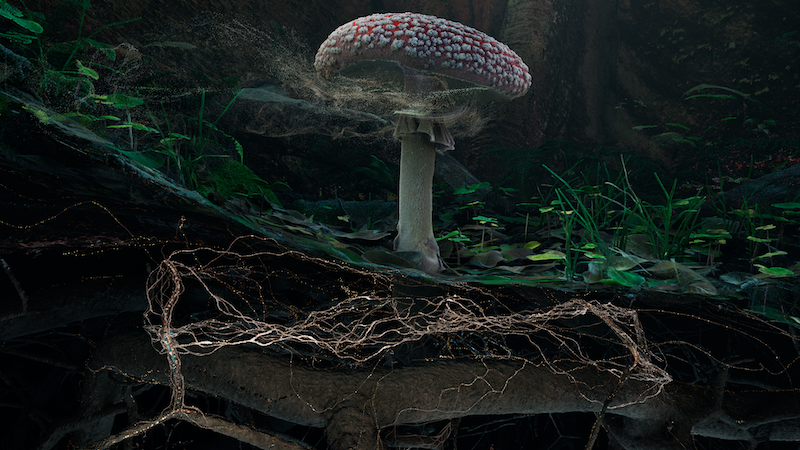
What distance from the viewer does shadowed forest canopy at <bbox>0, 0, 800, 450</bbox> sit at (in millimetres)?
963

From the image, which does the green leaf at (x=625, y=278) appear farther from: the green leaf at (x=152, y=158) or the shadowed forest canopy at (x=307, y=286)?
the green leaf at (x=152, y=158)

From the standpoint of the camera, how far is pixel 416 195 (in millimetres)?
2217

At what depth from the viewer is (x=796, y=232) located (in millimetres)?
2121

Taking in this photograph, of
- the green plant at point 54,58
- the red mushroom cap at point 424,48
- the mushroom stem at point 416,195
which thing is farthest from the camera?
the mushroom stem at point 416,195

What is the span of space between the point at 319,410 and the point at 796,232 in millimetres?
2713

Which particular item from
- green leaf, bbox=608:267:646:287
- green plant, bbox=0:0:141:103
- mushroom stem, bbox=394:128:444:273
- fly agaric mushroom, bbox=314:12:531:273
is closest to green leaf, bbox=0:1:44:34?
green plant, bbox=0:0:141:103

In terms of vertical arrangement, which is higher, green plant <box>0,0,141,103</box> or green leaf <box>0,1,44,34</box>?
green leaf <box>0,1,44,34</box>

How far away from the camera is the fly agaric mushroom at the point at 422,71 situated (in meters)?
1.66

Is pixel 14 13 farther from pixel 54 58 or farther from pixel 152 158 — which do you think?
pixel 152 158

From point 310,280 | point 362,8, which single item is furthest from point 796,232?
point 362,8

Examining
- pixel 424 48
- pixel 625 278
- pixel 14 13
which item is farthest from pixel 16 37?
pixel 625 278

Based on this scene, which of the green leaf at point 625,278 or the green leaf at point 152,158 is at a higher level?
the green leaf at point 152,158

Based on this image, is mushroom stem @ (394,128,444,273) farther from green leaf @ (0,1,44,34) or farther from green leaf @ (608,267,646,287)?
green leaf @ (0,1,44,34)

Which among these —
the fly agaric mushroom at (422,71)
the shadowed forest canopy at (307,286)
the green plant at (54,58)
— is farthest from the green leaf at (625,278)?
the green plant at (54,58)
